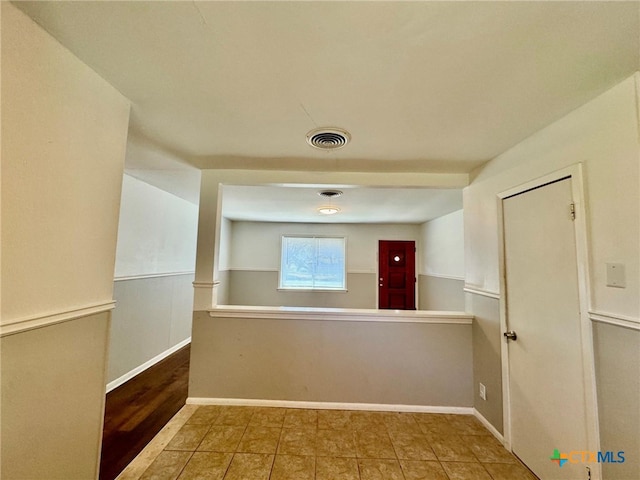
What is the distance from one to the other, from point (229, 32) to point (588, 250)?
1.96m

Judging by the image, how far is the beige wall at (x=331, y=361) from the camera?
8.15ft

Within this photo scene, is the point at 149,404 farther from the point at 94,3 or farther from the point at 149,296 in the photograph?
the point at 94,3

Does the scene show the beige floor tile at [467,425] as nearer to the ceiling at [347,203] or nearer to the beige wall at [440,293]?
the beige wall at [440,293]

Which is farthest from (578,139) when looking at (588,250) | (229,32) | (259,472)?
(259,472)

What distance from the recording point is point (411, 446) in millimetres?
1979

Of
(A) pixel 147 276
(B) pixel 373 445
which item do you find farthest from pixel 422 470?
(A) pixel 147 276

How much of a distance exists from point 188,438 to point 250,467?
595mm

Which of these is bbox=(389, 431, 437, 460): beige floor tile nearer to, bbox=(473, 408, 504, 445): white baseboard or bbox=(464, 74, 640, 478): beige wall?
bbox=(473, 408, 504, 445): white baseboard

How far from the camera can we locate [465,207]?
8.66 ft

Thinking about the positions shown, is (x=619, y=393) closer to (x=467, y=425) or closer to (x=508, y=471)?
(x=508, y=471)

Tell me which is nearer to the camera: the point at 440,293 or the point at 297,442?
the point at 297,442

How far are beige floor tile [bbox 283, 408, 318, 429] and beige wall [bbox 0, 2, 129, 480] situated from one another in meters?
1.31

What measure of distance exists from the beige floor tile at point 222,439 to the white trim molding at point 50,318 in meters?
1.25

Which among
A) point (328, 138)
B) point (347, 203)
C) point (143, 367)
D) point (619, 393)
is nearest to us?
point (619, 393)
